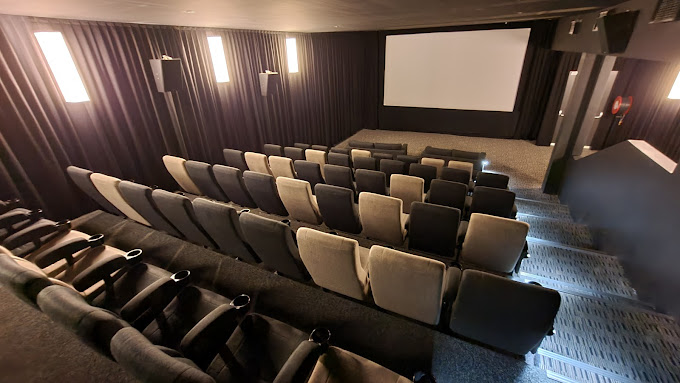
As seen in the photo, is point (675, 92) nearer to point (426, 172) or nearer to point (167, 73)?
point (426, 172)

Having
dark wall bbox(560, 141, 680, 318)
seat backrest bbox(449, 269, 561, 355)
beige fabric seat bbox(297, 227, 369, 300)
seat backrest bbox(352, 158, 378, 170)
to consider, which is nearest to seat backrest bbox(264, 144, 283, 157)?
seat backrest bbox(352, 158, 378, 170)

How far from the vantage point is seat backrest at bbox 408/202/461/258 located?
248 cm

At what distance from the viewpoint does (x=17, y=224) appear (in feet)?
9.13

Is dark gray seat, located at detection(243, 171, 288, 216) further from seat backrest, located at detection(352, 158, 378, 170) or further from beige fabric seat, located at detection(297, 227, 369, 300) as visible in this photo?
seat backrest, located at detection(352, 158, 378, 170)

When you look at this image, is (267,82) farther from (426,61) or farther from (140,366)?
(140,366)

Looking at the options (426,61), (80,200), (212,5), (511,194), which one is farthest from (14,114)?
(426,61)

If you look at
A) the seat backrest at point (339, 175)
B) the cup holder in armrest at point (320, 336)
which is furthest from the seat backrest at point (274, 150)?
the cup holder in armrest at point (320, 336)

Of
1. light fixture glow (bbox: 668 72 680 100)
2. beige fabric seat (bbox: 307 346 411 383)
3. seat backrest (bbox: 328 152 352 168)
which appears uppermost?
light fixture glow (bbox: 668 72 680 100)

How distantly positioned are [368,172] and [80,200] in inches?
164

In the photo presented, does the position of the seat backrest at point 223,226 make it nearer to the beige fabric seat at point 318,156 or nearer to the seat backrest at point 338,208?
the seat backrest at point 338,208

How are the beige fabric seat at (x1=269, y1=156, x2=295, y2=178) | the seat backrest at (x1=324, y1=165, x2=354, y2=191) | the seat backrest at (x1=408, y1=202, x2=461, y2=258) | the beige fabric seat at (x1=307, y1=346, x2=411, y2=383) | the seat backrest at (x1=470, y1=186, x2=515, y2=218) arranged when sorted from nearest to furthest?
1. the beige fabric seat at (x1=307, y1=346, x2=411, y2=383)
2. the seat backrest at (x1=408, y1=202, x2=461, y2=258)
3. the seat backrest at (x1=470, y1=186, x2=515, y2=218)
4. the seat backrest at (x1=324, y1=165, x2=354, y2=191)
5. the beige fabric seat at (x1=269, y1=156, x2=295, y2=178)

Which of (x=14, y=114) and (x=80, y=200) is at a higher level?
(x=14, y=114)

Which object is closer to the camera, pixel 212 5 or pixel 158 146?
pixel 212 5

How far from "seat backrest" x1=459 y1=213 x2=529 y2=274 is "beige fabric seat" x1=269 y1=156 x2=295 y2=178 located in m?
2.76
